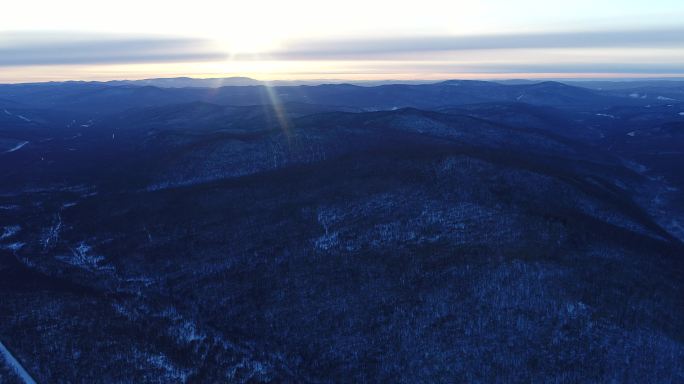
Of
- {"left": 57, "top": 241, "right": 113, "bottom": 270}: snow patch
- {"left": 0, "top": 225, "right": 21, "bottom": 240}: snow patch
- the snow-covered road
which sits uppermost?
{"left": 0, "top": 225, "right": 21, "bottom": 240}: snow patch

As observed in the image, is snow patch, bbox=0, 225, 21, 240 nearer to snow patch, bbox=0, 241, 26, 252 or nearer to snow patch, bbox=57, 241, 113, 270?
snow patch, bbox=0, 241, 26, 252

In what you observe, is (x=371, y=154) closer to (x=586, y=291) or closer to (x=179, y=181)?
(x=179, y=181)

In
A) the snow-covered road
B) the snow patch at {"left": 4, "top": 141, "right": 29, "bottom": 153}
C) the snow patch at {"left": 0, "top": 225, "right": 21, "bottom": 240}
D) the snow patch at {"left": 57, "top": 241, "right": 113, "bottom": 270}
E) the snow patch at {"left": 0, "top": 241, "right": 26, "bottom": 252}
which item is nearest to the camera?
the snow-covered road

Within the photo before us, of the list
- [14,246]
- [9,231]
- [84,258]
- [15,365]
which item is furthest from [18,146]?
[15,365]

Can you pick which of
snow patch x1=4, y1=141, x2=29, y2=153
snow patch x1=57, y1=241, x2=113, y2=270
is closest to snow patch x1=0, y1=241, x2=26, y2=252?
snow patch x1=57, y1=241, x2=113, y2=270

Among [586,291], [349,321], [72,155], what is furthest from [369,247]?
[72,155]

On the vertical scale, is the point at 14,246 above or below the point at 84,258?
above

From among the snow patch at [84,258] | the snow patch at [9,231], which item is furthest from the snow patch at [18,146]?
the snow patch at [84,258]

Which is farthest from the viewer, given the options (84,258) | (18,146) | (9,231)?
(18,146)

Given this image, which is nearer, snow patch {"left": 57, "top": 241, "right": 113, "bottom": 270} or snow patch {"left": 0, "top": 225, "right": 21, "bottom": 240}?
snow patch {"left": 57, "top": 241, "right": 113, "bottom": 270}

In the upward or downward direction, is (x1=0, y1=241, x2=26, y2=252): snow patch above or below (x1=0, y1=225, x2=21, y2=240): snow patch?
below

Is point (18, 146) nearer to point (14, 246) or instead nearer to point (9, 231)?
point (9, 231)
